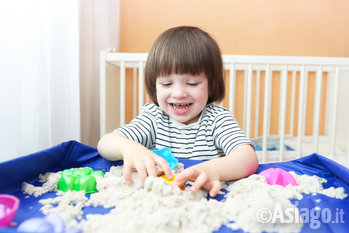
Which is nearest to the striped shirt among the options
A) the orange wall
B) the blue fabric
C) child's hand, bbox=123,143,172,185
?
the blue fabric

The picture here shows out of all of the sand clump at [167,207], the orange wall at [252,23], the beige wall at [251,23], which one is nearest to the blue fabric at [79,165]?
the sand clump at [167,207]

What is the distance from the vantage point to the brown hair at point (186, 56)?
84cm

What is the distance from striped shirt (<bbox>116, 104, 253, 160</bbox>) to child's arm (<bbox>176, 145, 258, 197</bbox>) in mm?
113

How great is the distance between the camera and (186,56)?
83cm

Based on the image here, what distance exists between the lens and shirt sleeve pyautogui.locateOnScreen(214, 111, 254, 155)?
81 cm

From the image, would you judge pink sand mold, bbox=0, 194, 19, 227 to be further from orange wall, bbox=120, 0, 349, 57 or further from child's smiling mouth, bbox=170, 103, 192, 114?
orange wall, bbox=120, 0, 349, 57

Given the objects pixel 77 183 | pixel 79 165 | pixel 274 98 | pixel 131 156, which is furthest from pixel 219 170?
pixel 274 98

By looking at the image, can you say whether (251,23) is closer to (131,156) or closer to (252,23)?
(252,23)

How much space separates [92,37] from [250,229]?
4.24 feet

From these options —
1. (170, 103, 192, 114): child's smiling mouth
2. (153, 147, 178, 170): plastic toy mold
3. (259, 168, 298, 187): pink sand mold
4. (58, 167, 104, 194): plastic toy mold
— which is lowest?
(259, 168, 298, 187): pink sand mold

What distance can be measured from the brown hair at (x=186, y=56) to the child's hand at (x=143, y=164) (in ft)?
0.93

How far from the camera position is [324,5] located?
202cm

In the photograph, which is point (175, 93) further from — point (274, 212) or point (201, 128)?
point (274, 212)

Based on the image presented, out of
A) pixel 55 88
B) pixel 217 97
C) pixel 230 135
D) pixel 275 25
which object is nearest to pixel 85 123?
pixel 55 88
